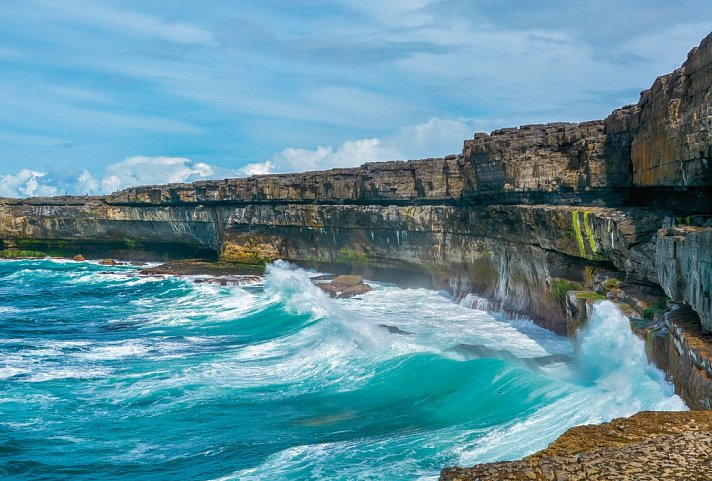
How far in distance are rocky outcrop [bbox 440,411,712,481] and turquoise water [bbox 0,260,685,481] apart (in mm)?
4168

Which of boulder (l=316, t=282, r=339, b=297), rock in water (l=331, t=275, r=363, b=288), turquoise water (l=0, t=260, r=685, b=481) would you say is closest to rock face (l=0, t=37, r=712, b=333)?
turquoise water (l=0, t=260, r=685, b=481)

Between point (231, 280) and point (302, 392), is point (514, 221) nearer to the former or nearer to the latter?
point (302, 392)

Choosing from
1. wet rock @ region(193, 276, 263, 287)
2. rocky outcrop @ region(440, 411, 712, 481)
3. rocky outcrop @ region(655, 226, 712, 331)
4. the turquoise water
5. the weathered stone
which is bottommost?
the turquoise water

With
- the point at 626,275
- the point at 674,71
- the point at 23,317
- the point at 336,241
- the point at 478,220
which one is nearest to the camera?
the point at 674,71

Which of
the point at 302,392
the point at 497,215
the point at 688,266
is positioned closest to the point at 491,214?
the point at 497,215

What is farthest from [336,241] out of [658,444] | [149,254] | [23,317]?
[658,444]

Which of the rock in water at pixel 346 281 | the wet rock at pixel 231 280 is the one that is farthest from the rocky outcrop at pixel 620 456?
the wet rock at pixel 231 280

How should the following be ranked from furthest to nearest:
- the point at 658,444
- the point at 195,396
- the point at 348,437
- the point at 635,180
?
1. the point at 635,180
2. the point at 195,396
3. the point at 348,437
4. the point at 658,444

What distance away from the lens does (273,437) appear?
16734 millimetres

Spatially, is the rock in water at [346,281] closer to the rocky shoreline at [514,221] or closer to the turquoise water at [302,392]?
the rocky shoreline at [514,221]

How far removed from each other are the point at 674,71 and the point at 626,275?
6.30 m

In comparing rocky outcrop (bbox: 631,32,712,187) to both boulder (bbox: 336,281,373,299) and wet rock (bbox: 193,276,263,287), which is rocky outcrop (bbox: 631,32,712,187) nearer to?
boulder (bbox: 336,281,373,299)

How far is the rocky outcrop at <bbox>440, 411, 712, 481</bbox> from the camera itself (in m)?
8.30

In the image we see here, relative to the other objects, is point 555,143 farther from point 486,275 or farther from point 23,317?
point 23,317
